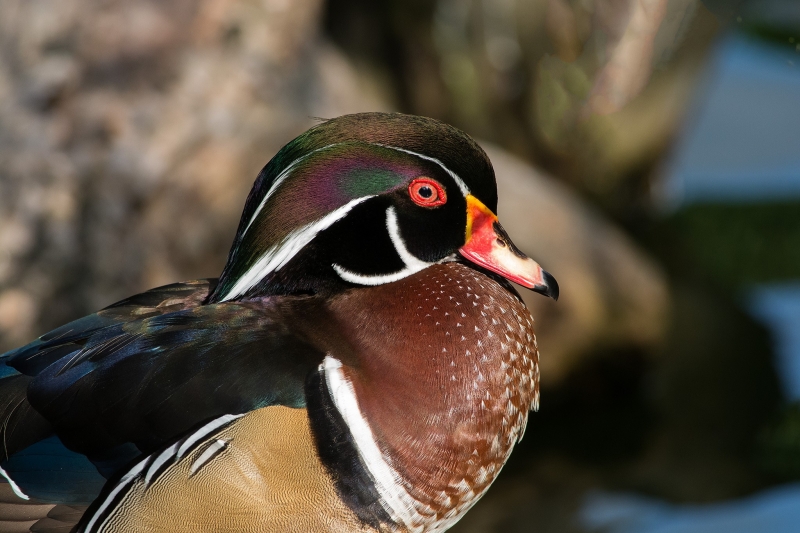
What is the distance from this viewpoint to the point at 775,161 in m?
5.81

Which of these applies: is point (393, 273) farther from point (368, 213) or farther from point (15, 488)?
point (15, 488)

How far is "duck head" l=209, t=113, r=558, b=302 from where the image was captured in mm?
2006

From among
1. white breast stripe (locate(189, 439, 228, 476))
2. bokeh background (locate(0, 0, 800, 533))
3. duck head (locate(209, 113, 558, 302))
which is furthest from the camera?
bokeh background (locate(0, 0, 800, 533))

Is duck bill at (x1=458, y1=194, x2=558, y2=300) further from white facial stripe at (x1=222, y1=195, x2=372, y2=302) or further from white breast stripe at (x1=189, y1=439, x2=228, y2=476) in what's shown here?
white breast stripe at (x1=189, y1=439, x2=228, y2=476)

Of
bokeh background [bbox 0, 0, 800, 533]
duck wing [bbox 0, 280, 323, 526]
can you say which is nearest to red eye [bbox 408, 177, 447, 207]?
duck wing [bbox 0, 280, 323, 526]

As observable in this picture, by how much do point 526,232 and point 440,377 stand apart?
2132mm

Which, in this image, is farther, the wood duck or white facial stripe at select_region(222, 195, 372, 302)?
white facial stripe at select_region(222, 195, 372, 302)

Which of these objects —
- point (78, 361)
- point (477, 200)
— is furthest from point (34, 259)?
point (477, 200)

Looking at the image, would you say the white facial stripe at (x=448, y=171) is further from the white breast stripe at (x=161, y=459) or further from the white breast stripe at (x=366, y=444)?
the white breast stripe at (x=161, y=459)

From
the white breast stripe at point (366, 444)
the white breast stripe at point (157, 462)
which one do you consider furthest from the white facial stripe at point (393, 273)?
the white breast stripe at point (157, 462)

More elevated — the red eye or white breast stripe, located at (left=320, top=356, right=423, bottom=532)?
the red eye

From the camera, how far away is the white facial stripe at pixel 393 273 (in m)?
2.06

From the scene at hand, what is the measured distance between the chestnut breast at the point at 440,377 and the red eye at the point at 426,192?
0.17m

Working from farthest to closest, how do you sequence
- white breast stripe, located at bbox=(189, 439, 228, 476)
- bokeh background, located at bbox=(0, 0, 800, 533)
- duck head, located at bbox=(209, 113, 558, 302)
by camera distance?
bokeh background, located at bbox=(0, 0, 800, 533) → duck head, located at bbox=(209, 113, 558, 302) → white breast stripe, located at bbox=(189, 439, 228, 476)
